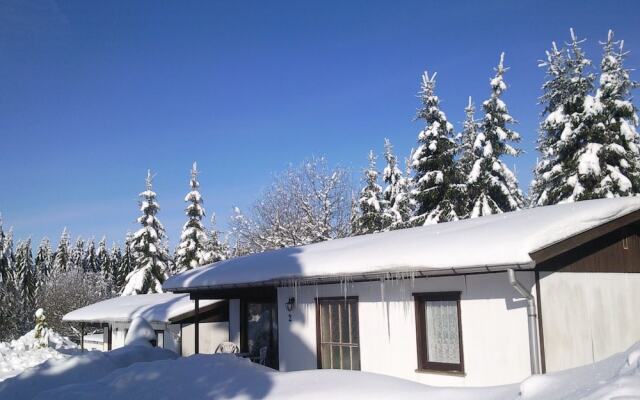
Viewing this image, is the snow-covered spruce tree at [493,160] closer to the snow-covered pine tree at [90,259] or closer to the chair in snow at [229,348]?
the chair in snow at [229,348]

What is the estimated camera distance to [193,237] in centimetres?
3209

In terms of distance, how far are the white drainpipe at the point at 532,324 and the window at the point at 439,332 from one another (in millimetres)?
1199

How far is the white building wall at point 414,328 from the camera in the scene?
25.6 ft

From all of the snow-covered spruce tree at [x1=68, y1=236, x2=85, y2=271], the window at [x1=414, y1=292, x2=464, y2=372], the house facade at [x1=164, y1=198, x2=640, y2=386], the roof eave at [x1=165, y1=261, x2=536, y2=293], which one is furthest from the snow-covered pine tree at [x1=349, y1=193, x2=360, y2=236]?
the snow-covered spruce tree at [x1=68, y1=236, x2=85, y2=271]

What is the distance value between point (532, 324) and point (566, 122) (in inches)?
570

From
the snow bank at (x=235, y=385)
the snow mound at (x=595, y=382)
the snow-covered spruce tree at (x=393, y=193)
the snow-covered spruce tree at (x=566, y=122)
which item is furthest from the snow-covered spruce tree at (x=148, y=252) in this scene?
the snow mound at (x=595, y=382)

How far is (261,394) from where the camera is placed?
→ 6645 mm

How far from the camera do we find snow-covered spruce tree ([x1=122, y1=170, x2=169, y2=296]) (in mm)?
30750

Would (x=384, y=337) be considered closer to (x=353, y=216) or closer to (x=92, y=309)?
(x=92, y=309)

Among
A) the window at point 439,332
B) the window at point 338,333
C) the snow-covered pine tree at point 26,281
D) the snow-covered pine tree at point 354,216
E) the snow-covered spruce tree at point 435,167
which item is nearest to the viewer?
the window at point 439,332

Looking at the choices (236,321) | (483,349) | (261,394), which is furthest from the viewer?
(236,321)

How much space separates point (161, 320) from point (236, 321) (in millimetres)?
3576

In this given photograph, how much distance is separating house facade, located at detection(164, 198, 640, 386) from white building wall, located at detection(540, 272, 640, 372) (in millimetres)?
17

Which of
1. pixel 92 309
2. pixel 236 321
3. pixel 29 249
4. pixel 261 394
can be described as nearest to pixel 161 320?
pixel 236 321
